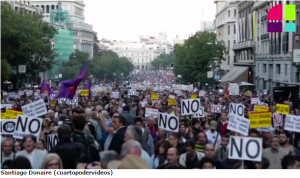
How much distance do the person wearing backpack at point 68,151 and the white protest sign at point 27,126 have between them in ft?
6.21

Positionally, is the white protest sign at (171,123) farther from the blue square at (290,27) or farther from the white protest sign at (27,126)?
the blue square at (290,27)

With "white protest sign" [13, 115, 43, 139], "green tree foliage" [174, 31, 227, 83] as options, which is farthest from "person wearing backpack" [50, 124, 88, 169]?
"green tree foliage" [174, 31, 227, 83]

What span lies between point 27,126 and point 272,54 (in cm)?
4992

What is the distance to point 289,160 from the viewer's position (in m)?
9.58

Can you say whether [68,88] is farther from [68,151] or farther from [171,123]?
[68,151]

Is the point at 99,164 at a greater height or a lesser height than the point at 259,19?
lesser

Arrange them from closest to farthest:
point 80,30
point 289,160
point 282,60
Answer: point 289,160
point 282,60
point 80,30

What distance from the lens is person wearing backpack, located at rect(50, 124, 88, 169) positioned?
9.74 metres

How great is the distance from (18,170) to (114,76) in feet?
481

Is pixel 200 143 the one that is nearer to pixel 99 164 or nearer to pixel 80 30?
pixel 99 164

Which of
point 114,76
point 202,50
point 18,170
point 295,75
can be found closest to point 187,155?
point 18,170

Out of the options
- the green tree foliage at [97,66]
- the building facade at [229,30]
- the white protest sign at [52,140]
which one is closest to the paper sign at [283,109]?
the white protest sign at [52,140]

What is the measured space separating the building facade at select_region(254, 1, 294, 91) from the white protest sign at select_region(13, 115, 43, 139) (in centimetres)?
4014

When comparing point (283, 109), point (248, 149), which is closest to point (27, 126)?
point (248, 149)
